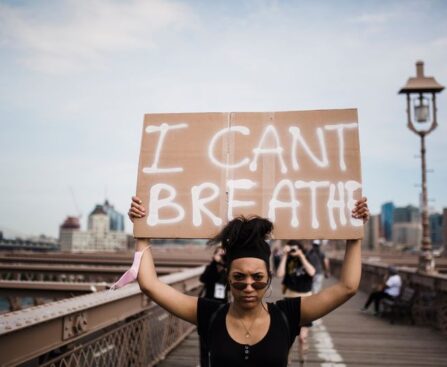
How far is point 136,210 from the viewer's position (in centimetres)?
288

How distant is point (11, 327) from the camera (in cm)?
272

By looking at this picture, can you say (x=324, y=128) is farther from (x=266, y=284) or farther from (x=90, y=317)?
(x=90, y=317)

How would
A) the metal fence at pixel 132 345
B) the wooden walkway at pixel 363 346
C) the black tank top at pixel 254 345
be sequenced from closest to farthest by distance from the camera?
the black tank top at pixel 254 345, the metal fence at pixel 132 345, the wooden walkway at pixel 363 346

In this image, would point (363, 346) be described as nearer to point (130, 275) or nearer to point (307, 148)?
point (307, 148)

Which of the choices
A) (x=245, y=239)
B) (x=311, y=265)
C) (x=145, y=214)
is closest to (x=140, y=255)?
A: (x=145, y=214)

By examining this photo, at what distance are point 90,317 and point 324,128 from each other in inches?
97.7

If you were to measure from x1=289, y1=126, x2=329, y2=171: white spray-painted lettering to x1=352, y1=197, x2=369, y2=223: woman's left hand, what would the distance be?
0.30m

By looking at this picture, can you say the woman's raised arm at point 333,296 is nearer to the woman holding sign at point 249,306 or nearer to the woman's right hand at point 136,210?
the woman holding sign at point 249,306

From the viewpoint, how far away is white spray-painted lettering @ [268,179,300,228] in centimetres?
286

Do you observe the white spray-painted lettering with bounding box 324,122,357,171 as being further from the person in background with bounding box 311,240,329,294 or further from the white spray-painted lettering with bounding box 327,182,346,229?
the person in background with bounding box 311,240,329,294

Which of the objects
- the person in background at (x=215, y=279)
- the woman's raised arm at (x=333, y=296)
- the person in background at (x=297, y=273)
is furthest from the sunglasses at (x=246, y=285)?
the person in background at (x=297, y=273)

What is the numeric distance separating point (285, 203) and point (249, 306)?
0.69 meters

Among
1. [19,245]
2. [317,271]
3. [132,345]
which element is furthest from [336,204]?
[19,245]

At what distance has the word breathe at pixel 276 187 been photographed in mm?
2850
